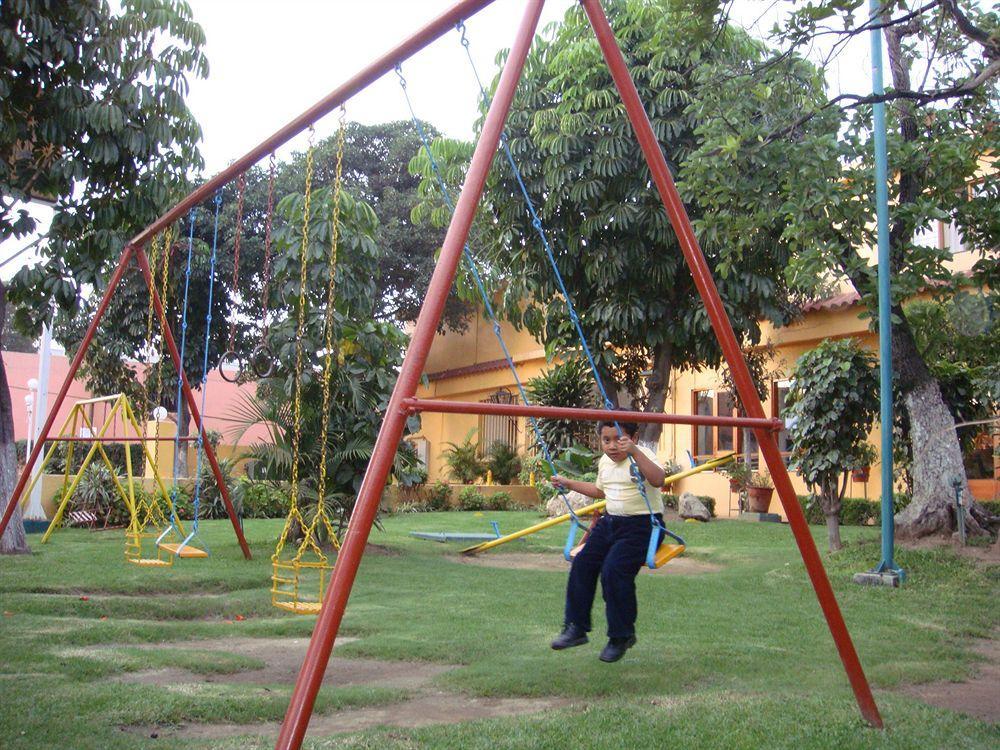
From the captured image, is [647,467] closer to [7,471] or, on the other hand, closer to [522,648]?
[522,648]

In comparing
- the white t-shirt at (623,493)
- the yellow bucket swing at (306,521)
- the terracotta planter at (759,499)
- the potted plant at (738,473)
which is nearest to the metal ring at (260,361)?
the yellow bucket swing at (306,521)

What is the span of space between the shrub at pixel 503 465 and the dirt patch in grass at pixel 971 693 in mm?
17474

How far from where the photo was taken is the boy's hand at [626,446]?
581 centimetres

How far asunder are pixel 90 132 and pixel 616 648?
7267 millimetres

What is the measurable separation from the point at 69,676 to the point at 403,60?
3735 mm

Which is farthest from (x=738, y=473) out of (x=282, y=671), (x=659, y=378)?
(x=282, y=671)

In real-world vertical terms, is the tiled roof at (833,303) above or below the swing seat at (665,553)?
above

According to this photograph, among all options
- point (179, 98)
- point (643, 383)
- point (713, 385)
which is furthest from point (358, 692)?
point (713, 385)

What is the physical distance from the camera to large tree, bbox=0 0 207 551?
9289 millimetres

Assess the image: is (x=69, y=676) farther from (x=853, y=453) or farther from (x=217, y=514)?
(x=217, y=514)

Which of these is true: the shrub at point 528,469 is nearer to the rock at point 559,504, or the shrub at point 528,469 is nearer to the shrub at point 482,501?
the shrub at point 482,501

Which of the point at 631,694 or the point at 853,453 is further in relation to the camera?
the point at 853,453

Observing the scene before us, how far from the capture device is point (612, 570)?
Answer: 18.7ft

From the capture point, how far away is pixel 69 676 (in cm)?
548
